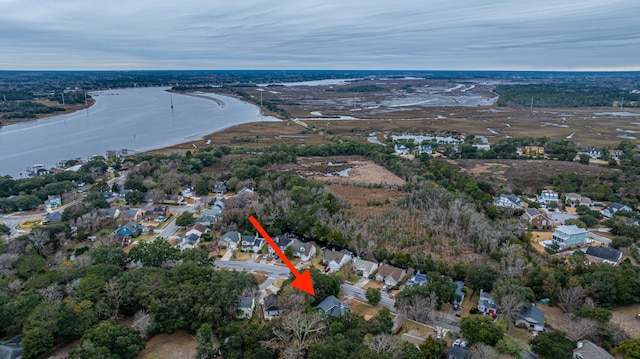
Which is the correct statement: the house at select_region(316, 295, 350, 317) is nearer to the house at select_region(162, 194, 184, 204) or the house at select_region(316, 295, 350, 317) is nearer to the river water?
the house at select_region(162, 194, 184, 204)

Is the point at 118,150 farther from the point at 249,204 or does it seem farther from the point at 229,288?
the point at 229,288

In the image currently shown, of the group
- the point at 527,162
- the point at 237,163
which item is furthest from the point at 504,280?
the point at 527,162

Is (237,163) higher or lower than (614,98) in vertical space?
lower

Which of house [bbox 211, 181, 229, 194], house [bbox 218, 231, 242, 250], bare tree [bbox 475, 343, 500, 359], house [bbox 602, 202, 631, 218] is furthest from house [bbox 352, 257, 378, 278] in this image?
house [bbox 602, 202, 631, 218]

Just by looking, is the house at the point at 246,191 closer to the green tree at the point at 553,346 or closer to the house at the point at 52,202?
the house at the point at 52,202

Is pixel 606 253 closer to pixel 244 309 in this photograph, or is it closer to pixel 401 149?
pixel 244 309

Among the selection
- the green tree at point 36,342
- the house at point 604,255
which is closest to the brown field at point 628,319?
the house at point 604,255
